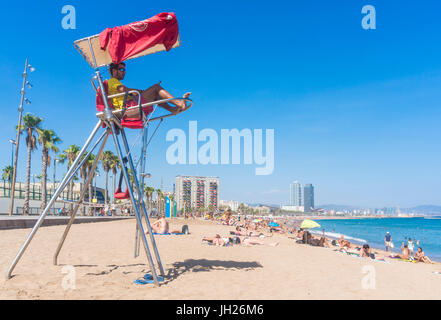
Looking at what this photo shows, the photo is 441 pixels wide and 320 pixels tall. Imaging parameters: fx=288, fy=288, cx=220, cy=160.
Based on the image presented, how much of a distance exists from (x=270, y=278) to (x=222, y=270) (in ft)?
4.32

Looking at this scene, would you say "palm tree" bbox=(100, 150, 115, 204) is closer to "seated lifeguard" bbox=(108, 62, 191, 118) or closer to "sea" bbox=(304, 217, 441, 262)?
"sea" bbox=(304, 217, 441, 262)

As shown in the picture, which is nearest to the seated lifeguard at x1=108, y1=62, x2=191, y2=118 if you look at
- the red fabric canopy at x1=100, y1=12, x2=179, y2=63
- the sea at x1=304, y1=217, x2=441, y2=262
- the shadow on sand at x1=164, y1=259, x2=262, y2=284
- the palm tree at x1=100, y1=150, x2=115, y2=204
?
the red fabric canopy at x1=100, y1=12, x2=179, y2=63

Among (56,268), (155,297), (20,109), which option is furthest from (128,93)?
(20,109)

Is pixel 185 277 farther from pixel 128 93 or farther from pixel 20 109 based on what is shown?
pixel 20 109

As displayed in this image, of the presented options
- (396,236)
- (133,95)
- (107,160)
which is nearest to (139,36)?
(133,95)

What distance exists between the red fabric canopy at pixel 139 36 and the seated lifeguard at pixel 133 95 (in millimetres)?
373

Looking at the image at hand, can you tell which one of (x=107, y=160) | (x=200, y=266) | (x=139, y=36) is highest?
(x=107, y=160)

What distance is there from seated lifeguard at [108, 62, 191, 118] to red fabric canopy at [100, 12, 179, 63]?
373mm

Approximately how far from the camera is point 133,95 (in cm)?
600

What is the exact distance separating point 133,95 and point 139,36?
1.20 meters

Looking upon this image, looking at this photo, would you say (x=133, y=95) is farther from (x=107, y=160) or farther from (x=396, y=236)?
(x=396, y=236)

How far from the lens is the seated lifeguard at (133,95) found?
6.07 m

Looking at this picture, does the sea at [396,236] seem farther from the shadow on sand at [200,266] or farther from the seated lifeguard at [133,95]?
the seated lifeguard at [133,95]


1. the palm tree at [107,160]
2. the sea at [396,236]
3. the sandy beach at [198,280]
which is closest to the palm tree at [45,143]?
the palm tree at [107,160]
